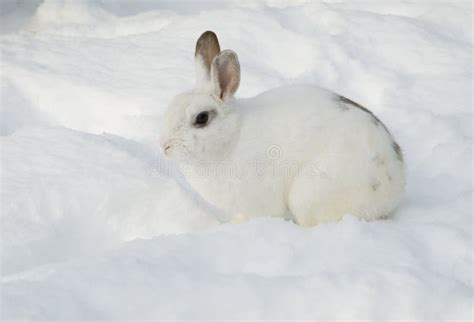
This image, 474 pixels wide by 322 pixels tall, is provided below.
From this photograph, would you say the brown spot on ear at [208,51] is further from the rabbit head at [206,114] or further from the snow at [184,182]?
the snow at [184,182]

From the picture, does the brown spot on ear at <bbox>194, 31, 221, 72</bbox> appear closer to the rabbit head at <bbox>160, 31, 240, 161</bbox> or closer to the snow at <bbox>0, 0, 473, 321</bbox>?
the rabbit head at <bbox>160, 31, 240, 161</bbox>

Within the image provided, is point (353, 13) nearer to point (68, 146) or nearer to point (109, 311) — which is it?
point (68, 146)

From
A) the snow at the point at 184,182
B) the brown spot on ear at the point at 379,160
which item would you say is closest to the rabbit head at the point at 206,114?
the snow at the point at 184,182

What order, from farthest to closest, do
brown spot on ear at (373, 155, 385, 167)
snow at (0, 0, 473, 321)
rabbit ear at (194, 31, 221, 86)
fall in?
rabbit ear at (194, 31, 221, 86), brown spot on ear at (373, 155, 385, 167), snow at (0, 0, 473, 321)

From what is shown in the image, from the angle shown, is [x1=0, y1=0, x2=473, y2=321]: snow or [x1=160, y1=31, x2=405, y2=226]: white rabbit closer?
[x1=0, y1=0, x2=473, y2=321]: snow

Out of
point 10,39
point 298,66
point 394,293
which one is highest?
point 394,293

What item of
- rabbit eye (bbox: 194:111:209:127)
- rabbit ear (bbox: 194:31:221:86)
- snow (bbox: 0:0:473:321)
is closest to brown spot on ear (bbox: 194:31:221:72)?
rabbit ear (bbox: 194:31:221:86)

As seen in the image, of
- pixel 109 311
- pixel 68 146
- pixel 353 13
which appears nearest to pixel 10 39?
pixel 68 146
